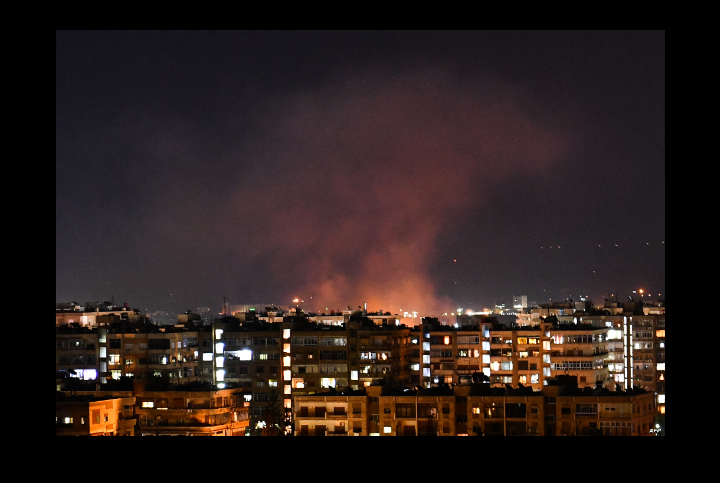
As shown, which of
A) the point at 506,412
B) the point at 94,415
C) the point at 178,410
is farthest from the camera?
the point at 178,410

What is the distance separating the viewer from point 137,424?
13.5 metres

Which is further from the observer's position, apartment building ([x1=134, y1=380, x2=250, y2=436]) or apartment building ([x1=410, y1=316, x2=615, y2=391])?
apartment building ([x1=410, y1=316, x2=615, y2=391])

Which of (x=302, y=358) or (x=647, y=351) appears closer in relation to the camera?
(x=302, y=358)

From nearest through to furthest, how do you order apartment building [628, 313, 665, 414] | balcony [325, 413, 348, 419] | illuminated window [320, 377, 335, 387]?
balcony [325, 413, 348, 419]
illuminated window [320, 377, 335, 387]
apartment building [628, 313, 665, 414]

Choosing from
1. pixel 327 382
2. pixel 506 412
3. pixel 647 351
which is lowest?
pixel 506 412

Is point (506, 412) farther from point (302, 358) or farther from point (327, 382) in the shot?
point (302, 358)

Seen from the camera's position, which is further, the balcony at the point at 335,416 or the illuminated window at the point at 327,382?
the illuminated window at the point at 327,382

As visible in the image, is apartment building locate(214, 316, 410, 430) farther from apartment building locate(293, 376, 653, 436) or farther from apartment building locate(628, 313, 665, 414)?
apartment building locate(628, 313, 665, 414)

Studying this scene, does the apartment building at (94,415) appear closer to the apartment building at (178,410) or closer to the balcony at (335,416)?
the apartment building at (178,410)

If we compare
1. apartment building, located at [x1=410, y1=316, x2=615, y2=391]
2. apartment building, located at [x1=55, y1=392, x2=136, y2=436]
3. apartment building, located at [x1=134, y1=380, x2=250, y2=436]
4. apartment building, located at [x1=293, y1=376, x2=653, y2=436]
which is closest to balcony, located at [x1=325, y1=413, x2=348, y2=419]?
apartment building, located at [x1=293, y1=376, x2=653, y2=436]

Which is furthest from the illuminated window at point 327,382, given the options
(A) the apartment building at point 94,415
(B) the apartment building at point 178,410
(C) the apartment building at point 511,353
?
(A) the apartment building at point 94,415

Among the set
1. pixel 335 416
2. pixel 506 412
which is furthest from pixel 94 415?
pixel 506 412
